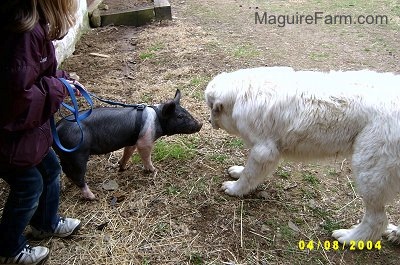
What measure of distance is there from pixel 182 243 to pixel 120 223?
0.59 m

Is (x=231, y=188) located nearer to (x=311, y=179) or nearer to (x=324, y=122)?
(x=311, y=179)

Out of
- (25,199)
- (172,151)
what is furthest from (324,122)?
(25,199)

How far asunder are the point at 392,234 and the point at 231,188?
1.43 meters

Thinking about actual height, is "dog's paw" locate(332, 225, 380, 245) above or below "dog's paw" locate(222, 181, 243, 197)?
below

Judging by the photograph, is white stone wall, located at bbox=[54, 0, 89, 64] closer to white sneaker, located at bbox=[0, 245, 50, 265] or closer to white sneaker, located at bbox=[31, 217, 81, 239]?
white sneaker, located at bbox=[31, 217, 81, 239]

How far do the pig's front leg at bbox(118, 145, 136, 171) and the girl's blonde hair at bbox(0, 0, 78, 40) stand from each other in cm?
160

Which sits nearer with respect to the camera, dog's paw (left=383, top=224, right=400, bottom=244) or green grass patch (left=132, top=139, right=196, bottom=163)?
dog's paw (left=383, top=224, right=400, bottom=244)

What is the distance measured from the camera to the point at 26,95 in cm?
223

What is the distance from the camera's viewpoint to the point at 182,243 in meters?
3.31

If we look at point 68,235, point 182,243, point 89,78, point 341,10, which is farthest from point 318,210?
point 341,10

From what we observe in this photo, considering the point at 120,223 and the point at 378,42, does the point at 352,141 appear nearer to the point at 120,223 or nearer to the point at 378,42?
the point at 120,223

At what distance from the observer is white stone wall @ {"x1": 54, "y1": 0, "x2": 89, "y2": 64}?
6012mm
